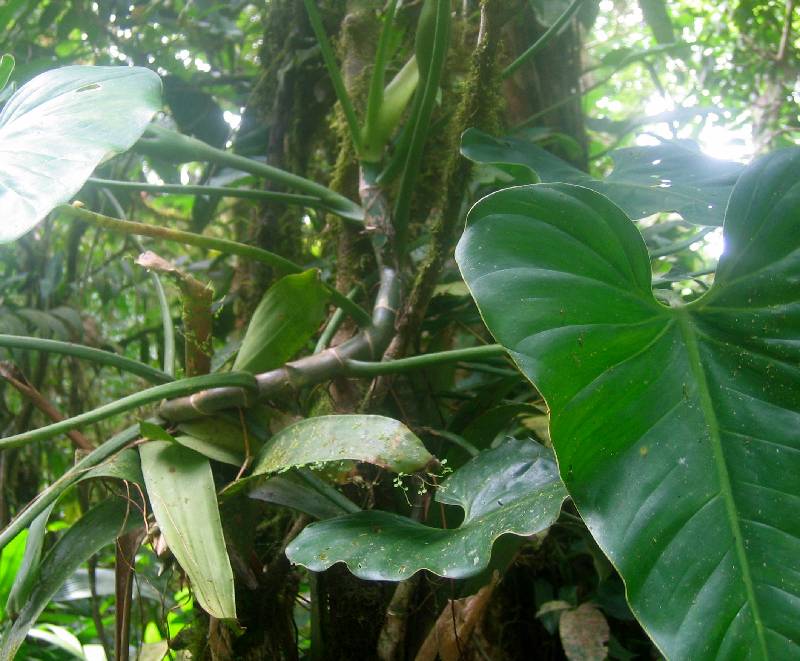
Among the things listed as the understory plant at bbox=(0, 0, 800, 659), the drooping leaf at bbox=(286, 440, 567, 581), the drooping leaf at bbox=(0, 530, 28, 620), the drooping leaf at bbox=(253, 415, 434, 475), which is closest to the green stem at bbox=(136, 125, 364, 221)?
the understory plant at bbox=(0, 0, 800, 659)

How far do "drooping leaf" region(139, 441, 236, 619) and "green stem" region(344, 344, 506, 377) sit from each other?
212mm

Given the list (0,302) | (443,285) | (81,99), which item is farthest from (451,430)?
(0,302)

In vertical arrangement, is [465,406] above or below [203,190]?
below

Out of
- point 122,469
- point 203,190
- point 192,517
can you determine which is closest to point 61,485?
point 122,469

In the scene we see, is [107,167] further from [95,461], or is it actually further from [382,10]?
[95,461]

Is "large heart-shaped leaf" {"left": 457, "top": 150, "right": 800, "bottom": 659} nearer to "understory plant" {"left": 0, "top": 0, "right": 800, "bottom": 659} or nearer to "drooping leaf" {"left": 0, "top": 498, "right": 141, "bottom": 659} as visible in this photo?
"understory plant" {"left": 0, "top": 0, "right": 800, "bottom": 659}

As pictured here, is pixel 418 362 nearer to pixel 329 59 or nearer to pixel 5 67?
pixel 329 59

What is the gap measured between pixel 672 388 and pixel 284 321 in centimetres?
46

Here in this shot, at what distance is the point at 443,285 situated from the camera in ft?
3.68

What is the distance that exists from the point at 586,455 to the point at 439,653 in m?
0.38

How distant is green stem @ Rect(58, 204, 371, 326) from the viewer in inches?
30.1

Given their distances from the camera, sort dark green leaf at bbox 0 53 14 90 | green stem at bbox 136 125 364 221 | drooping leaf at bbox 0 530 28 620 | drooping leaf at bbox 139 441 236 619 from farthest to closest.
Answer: drooping leaf at bbox 0 530 28 620, green stem at bbox 136 125 364 221, dark green leaf at bbox 0 53 14 90, drooping leaf at bbox 139 441 236 619

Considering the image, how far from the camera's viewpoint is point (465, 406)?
96cm

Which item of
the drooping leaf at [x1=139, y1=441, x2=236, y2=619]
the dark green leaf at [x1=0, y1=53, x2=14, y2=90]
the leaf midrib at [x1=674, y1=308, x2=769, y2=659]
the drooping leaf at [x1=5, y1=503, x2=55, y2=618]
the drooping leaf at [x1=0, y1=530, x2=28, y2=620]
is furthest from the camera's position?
the drooping leaf at [x1=0, y1=530, x2=28, y2=620]
